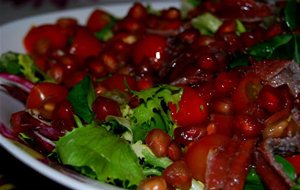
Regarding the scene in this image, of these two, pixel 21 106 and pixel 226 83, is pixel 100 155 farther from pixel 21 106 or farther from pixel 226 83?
pixel 21 106

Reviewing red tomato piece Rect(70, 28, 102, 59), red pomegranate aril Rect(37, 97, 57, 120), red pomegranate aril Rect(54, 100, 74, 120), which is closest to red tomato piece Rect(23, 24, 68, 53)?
red tomato piece Rect(70, 28, 102, 59)

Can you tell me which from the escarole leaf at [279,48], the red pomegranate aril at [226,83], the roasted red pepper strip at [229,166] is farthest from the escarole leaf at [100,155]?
the escarole leaf at [279,48]

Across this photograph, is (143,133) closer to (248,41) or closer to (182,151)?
(182,151)

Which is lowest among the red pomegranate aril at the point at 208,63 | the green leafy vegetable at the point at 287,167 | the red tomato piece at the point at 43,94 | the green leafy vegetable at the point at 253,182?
the green leafy vegetable at the point at 253,182

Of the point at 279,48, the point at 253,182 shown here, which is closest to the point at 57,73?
the point at 279,48

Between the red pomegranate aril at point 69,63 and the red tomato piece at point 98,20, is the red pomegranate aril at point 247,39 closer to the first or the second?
the red pomegranate aril at point 69,63

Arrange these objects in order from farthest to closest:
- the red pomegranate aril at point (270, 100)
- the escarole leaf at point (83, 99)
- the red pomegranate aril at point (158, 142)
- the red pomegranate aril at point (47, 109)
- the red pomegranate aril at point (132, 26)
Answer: the red pomegranate aril at point (132, 26)
the red pomegranate aril at point (47, 109)
the escarole leaf at point (83, 99)
the red pomegranate aril at point (270, 100)
the red pomegranate aril at point (158, 142)
